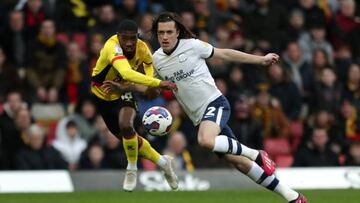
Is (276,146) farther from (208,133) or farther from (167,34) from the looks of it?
(208,133)

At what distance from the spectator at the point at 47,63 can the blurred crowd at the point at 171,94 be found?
2 cm

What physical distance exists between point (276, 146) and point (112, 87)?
240 inches

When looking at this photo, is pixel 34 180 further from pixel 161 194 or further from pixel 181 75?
pixel 181 75

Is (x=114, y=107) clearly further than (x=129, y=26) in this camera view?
Yes

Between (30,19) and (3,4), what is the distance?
601mm

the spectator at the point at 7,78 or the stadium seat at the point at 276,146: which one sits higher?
the spectator at the point at 7,78

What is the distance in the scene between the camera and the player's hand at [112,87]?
551 inches

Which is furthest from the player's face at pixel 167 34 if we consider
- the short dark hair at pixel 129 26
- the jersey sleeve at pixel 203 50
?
the short dark hair at pixel 129 26

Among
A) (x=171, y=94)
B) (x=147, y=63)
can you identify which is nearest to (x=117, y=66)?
(x=147, y=63)

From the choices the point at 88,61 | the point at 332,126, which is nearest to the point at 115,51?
the point at 88,61

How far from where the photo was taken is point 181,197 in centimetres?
1521

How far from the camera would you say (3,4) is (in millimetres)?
20016

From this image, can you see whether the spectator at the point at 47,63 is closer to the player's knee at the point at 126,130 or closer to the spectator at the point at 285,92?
the spectator at the point at 285,92

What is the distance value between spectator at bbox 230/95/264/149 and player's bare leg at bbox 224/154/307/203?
6.49m
